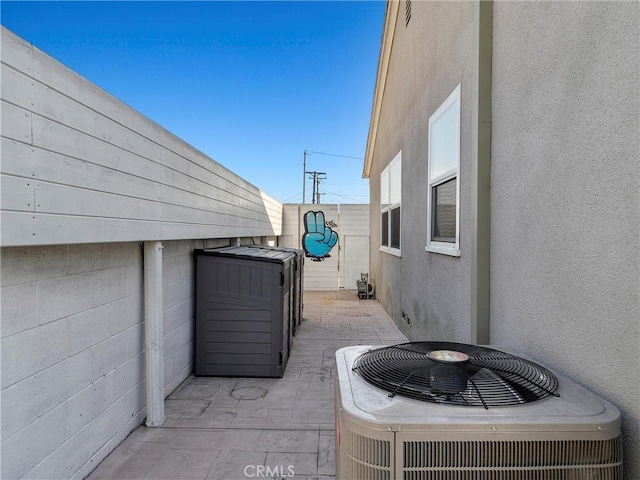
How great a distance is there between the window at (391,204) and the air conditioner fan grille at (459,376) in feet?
14.8

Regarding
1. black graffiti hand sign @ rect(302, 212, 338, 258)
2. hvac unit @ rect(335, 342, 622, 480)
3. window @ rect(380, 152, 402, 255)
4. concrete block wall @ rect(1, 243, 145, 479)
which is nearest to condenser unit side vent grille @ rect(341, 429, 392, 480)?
hvac unit @ rect(335, 342, 622, 480)

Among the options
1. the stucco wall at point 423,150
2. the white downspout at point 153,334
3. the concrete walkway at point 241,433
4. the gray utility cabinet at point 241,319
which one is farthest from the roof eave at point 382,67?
the concrete walkway at point 241,433

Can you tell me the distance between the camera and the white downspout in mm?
2883

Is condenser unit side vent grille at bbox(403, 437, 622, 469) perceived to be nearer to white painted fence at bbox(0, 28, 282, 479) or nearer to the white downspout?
white painted fence at bbox(0, 28, 282, 479)

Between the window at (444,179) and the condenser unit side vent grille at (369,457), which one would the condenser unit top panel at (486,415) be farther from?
the window at (444,179)

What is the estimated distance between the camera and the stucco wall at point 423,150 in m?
2.85

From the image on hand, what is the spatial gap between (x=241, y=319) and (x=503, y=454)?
3.25m

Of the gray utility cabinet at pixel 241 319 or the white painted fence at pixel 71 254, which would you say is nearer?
the white painted fence at pixel 71 254

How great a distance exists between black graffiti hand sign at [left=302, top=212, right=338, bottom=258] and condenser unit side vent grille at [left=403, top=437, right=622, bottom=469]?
32.9 ft

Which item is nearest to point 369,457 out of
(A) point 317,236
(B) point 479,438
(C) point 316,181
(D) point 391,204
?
(B) point 479,438

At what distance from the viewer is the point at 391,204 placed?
6.86 m

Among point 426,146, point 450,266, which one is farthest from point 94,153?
point 426,146

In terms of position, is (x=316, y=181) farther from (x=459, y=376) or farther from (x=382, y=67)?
(x=459, y=376)

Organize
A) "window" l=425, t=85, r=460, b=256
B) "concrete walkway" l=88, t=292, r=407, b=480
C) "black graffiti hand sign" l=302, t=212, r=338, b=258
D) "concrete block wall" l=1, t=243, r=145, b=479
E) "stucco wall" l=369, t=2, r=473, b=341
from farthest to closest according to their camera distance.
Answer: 1. "black graffiti hand sign" l=302, t=212, r=338, b=258
2. "window" l=425, t=85, r=460, b=256
3. "stucco wall" l=369, t=2, r=473, b=341
4. "concrete walkway" l=88, t=292, r=407, b=480
5. "concrete block wall" l=1, t=243, r=145, b=479
